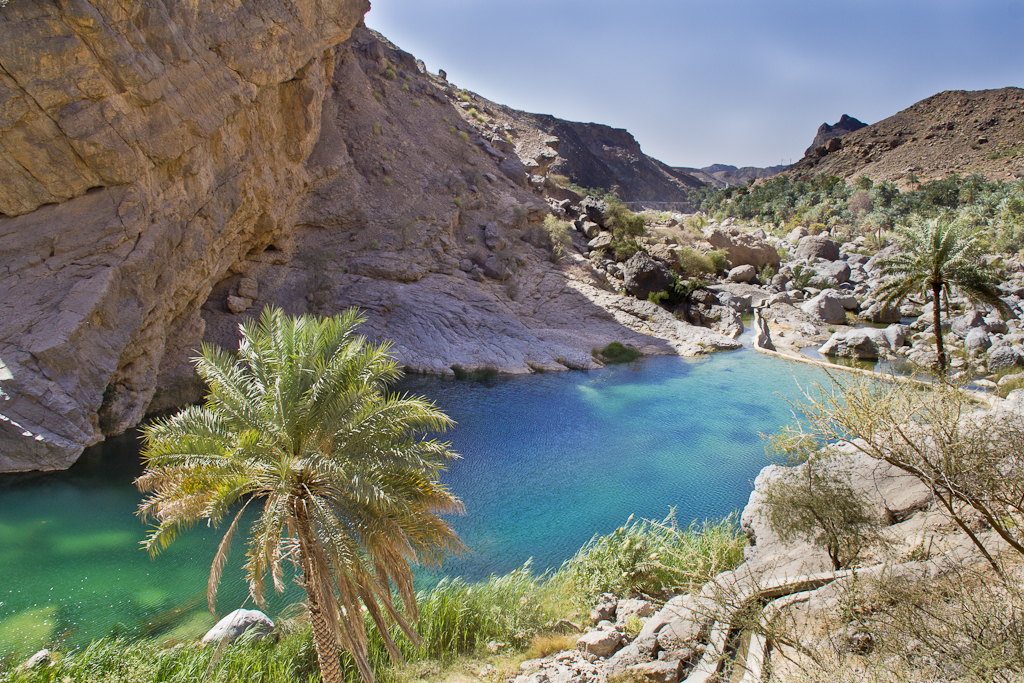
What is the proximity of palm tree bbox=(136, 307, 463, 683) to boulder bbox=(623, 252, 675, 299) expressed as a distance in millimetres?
25890

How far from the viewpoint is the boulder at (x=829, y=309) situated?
30.5 metres

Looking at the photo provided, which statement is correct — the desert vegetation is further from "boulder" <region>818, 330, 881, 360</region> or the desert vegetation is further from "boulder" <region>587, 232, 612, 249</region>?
"boulder" <region>587, 232, 612, 249</region>

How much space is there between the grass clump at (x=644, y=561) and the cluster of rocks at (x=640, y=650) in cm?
123

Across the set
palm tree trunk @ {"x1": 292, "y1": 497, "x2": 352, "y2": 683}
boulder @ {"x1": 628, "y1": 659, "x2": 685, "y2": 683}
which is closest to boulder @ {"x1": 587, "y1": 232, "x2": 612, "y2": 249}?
boulder @ {"x1": 628, "y1": 659, "x2": 685, "y2": 683}

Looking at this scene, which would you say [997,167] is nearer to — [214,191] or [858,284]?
[858,284]

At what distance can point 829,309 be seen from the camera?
100ft

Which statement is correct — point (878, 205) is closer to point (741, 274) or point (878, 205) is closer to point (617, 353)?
point (741, 274)

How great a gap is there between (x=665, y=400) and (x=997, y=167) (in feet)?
195

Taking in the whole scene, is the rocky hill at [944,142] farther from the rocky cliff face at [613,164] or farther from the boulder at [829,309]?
the boulder at [829,309]

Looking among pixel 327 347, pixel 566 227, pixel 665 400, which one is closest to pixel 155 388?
pixel 327 347

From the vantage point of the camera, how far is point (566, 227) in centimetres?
3384

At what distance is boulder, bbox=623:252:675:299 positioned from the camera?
3127cm

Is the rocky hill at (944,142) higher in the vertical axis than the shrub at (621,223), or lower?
higher

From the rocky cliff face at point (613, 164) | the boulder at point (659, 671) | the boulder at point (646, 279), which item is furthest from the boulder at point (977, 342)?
the rocky cliff face at point (613, 164)
